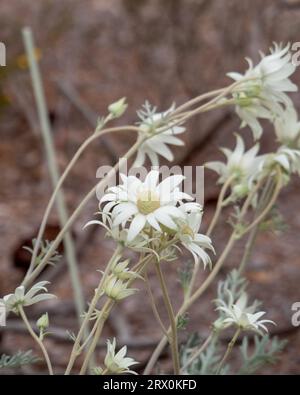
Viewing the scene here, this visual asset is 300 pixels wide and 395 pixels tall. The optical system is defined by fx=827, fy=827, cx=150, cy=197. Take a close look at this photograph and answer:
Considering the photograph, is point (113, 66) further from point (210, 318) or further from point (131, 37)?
point (210, 318)

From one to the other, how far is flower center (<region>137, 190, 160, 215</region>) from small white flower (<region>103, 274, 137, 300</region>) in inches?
3.3

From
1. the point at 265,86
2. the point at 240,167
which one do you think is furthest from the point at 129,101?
the point at 265,86

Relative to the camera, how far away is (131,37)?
4012 millimetres

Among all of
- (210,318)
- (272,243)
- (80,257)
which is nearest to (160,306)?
(210,318)

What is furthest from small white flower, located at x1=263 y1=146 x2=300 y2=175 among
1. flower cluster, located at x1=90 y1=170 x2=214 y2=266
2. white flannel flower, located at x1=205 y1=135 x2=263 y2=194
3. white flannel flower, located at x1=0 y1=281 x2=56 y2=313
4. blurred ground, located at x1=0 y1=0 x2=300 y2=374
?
blurred ground, located at x1=0 y1=0 x2=300 y2=374

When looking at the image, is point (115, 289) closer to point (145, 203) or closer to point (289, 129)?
point (145, 203)

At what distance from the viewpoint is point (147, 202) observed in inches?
32.8

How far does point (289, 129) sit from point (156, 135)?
0.22 metres

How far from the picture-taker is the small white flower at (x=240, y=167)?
1.19m

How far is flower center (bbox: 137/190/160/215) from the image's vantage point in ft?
2.71

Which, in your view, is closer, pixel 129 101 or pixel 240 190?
pixel 240 190

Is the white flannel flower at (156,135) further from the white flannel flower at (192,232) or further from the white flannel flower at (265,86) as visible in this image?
the white flannel flower at (192,232)

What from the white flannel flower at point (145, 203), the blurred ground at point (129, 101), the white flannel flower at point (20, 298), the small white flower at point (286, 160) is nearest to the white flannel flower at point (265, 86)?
the small white flower at point (286, 160)

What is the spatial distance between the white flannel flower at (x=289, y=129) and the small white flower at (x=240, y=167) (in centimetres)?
4
